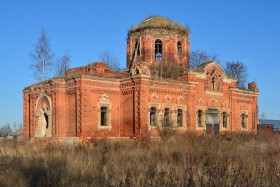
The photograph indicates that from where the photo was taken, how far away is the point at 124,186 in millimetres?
7391

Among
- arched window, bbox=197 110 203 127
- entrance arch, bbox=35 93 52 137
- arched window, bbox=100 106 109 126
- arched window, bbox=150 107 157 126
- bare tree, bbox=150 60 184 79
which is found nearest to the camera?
arched window, bbox=100 106 109 126

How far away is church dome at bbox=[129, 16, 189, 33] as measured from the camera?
109ft

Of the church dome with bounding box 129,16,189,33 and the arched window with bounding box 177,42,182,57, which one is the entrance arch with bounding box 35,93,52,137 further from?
the arched window with bounding box 177,42,182,57

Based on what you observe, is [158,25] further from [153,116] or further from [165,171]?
[165,171]

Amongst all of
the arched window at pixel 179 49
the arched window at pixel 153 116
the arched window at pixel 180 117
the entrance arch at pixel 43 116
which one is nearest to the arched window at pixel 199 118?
the arched window at pixel 180 117

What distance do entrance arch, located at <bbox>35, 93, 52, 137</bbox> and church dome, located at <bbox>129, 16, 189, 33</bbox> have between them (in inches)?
436

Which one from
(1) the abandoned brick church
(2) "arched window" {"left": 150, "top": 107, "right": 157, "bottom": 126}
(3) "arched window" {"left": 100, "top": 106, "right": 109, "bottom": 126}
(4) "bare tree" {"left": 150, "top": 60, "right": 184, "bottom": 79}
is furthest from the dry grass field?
(4) "bare tree" {"left": 150, "top": 60, "right": 184, "bottom": 79}

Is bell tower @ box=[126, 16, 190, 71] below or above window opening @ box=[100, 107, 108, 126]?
above

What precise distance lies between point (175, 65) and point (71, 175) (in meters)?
24.4

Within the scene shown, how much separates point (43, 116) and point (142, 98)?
8554 mm

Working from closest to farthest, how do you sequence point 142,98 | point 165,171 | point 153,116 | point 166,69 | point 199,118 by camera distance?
point 165,171
point 142,98
point 153,116
point 199,118
point 166,69

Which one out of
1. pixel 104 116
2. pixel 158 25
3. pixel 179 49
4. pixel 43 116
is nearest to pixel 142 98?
pixel 104 116

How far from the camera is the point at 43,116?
2886 centimetres

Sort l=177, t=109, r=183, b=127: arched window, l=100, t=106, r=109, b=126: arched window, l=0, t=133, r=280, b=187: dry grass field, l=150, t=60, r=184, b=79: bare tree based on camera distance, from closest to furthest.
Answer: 1. l=0, t=133, r=280, b=187: dry grass field
2. l=100, t=106, r=109, b=126: arched window
3. l=177, t=109, r=183, b=127: arched window
4. l=150, t=60, r=184, b=79: bare tree
